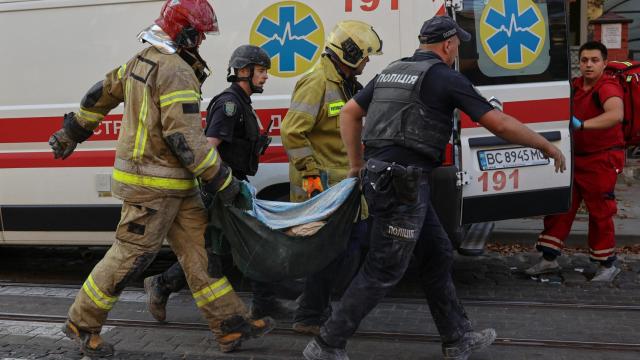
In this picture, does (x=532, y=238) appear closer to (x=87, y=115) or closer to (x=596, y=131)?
(x=596, y=131)

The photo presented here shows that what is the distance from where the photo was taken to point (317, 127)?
4742 mm

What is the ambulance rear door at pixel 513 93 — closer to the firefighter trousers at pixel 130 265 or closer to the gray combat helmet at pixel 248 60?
the gray combat helmet at pixel 248 60

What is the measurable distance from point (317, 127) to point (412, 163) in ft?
3.02

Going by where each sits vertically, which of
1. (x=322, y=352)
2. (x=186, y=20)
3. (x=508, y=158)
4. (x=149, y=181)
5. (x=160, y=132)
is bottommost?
(x=322, y=352)

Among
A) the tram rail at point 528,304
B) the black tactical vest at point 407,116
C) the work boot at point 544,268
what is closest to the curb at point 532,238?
the work boot at point 544,268

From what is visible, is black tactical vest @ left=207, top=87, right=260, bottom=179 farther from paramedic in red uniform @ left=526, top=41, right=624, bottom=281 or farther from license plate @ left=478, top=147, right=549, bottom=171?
paramedic in red uniform @ left=526, top=41, right=624, bottom=281

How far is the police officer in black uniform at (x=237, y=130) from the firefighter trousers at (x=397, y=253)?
103 cm

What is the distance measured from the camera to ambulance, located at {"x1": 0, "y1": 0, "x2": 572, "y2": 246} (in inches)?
206

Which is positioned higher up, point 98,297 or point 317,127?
point 317,127

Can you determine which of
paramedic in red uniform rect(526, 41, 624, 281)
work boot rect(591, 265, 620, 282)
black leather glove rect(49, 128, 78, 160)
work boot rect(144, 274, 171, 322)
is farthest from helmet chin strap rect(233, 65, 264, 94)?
work boot rect(591, 265, 620, 282)

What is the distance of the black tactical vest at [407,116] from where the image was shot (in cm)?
390

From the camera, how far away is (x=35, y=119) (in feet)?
19.0

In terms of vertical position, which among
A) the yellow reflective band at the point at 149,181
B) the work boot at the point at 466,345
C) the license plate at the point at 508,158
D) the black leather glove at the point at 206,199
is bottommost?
the work boot at the point at 466,345

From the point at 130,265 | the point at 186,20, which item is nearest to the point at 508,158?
the point at 186,20
